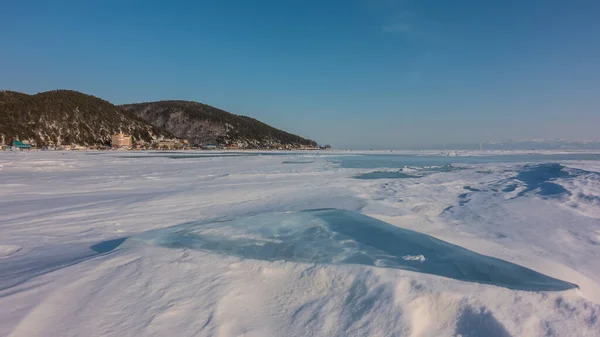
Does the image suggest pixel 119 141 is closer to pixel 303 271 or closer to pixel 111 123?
pixel 111 123

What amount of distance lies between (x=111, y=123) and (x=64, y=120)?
15907 millimetres

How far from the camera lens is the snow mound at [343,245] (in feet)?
11.9

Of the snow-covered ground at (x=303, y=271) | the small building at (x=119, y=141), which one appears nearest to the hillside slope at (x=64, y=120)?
the small building at (x=119, y=141)

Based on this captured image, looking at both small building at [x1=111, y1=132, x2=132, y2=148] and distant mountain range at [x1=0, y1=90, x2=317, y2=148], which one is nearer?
distant mountain range at [x1=0, y1=90, x2=317, y2=148]

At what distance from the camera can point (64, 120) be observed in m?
101

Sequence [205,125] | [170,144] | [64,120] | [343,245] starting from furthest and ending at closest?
1. [205,125]
2. [170,144]
3. [64,120]
4. [343,245]

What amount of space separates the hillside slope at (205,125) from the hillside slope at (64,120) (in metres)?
27.7

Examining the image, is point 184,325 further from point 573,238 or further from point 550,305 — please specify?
point 573,238

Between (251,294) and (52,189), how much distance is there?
11725 millimetres

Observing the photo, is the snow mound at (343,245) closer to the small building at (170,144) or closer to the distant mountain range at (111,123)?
the distant mountain range at (111,123)

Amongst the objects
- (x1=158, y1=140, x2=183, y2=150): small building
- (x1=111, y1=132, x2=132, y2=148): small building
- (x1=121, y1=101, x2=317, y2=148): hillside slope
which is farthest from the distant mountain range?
(x1=111, y1=132, x2=132, y2=148): small building

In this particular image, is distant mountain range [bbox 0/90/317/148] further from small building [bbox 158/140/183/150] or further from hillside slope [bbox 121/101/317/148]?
small building [bbox 158/140/183/150]

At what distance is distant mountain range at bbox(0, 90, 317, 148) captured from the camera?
93.6 metres

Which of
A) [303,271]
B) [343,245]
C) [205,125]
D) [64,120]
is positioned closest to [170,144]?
[64,120]
